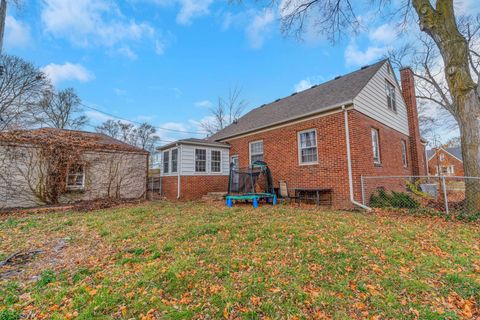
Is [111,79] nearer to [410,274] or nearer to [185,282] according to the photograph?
[185,282]

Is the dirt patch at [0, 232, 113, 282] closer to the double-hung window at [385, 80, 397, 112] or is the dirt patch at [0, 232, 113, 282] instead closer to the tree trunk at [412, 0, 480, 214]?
the tree trunk at [412, 0, 480, 214]

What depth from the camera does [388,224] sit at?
17.0ft

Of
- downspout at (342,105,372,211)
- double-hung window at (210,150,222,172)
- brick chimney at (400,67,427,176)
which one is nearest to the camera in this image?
downspout at (342,105,372,211)

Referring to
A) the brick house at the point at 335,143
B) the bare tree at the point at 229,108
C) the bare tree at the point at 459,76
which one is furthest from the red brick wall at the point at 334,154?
the bare tree at the point at 229,108

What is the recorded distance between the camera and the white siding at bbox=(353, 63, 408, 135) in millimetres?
8180

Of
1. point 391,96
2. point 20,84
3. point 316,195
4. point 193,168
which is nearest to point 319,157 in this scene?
point 316,195

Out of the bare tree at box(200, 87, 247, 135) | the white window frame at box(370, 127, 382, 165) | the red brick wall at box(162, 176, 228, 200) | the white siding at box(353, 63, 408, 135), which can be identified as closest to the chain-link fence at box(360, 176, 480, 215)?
the white window frame at box(370, 127, 382, 165)

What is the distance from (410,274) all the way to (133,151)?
12.5 metres

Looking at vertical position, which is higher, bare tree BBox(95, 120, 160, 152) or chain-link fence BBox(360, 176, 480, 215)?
bare tree BBox(95, 120, 160, 152)

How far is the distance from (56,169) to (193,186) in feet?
19.9

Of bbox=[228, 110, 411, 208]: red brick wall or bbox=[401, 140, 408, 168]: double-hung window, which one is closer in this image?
bbox=[228, 110, 411, 208]: red brick wall

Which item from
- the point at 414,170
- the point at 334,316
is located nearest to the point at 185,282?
the point at 334,316

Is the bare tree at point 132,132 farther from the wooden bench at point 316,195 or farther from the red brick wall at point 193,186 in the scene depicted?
the wooden bench at point 316,195

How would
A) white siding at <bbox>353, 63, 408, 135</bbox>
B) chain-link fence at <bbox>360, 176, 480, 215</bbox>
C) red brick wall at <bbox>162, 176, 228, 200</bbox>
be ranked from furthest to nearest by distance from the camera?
red brick wall at <bbox>162, 176, 228, 200</bbox> → white siding at <bbox>353, 63, 408, 135</bbox> → chain-link fence at <bbox>360, 176, 480, 215</bbox>
